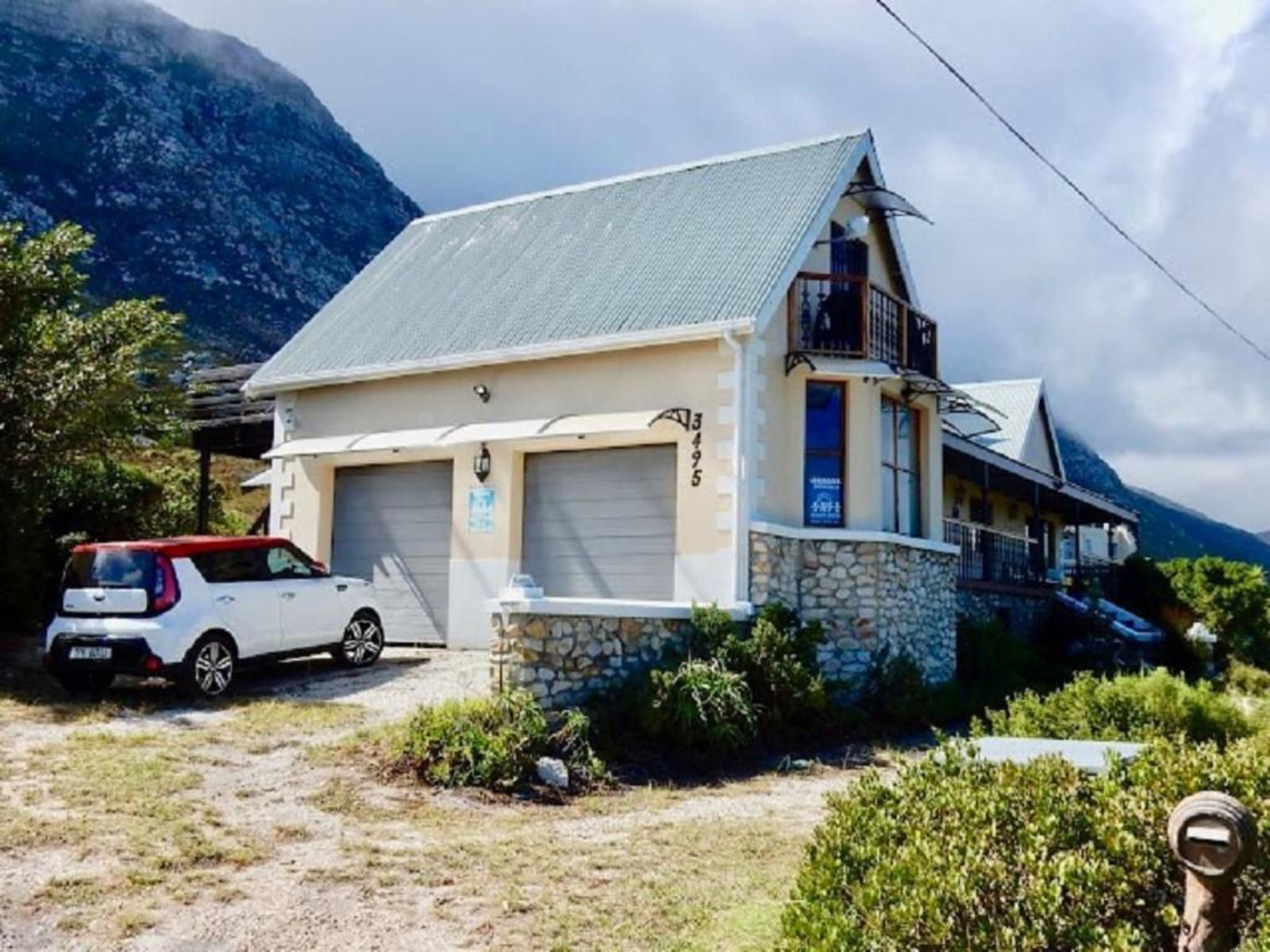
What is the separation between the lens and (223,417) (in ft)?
65.0

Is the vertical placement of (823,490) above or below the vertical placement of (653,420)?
below

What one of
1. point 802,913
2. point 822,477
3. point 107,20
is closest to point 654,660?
point 822,477

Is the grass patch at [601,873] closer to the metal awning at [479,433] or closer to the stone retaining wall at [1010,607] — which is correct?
the metal awning at [479,433]

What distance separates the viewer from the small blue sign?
1584 centimetres

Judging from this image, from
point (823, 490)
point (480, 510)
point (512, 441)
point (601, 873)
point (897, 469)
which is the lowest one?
point (601, 873)

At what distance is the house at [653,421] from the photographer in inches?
560

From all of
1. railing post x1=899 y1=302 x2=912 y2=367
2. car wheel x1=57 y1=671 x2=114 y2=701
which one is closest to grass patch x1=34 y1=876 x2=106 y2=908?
car wheel x1=57 y1=671 x2=114 y2=701

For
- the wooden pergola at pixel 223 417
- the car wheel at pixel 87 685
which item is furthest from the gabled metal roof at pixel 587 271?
the car wheel at pixel 87 685

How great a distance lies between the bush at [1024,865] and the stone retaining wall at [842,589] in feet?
29.8

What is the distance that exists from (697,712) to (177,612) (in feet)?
17.1

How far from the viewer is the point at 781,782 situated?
10750mm

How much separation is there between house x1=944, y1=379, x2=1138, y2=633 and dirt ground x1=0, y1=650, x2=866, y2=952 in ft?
34.3

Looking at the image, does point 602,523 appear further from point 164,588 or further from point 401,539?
point 164,588

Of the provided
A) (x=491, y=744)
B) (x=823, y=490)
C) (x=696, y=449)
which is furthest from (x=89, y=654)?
(x=823, y=490)
